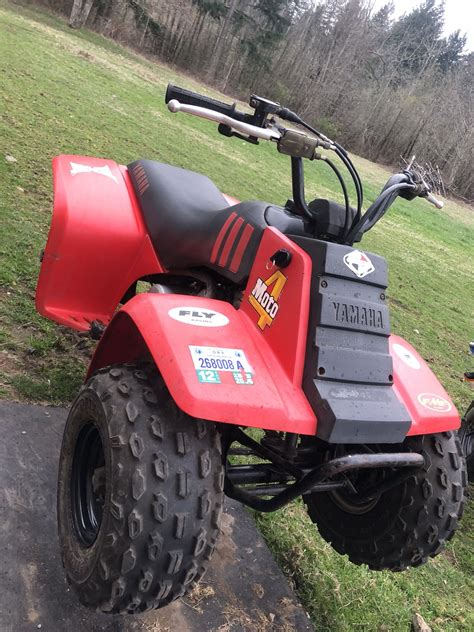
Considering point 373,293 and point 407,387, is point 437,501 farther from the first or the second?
point 373,293

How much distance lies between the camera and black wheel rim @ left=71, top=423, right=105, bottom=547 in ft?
6.57

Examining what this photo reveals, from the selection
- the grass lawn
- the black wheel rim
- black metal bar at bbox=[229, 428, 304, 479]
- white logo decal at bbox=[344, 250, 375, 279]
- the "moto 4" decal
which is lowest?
A: the grass lawn

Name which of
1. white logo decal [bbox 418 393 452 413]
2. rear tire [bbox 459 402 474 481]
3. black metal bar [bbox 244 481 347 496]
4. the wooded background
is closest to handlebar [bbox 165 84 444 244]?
white logo decal [bbox 418 393 452 413]

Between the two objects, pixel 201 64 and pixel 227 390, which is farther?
pixel 201 64

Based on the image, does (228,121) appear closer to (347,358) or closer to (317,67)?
(347,358)

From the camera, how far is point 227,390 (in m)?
1.65

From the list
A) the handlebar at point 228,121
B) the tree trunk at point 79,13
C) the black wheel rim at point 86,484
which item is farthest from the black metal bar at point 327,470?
the tree trunk at point 79,13

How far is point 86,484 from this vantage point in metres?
2.10

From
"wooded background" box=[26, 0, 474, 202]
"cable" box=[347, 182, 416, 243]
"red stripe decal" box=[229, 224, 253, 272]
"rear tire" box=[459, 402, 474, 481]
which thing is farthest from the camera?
"wooded background" box=[26, 0, 474, 202]

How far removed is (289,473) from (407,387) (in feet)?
1.79

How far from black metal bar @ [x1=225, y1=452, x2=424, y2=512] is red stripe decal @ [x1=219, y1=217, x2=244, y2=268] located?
0.92 meters

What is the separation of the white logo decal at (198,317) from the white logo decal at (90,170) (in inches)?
65.4

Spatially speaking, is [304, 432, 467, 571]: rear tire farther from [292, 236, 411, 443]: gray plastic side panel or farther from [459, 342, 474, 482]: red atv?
[459, 342, 474, 482]: red atv

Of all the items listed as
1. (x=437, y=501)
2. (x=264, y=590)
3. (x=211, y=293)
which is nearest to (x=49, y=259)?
(x=211, y=293)
